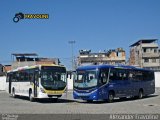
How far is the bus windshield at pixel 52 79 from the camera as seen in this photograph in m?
26.8

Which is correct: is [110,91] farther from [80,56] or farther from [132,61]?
[80,56]

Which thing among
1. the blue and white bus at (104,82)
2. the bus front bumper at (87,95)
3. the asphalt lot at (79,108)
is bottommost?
the asphalt lot at (79,108)

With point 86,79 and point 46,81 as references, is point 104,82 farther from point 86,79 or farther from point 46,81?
point 46,81

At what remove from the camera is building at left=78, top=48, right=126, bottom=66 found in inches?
4803

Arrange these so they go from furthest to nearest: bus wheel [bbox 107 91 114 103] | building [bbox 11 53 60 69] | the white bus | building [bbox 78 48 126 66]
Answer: building [bbox 78 48 126 66]
building [bbox 11 53 60 69]
bus wheel [bbox 107 91 114 103]
the white bus

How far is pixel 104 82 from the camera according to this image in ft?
88.5

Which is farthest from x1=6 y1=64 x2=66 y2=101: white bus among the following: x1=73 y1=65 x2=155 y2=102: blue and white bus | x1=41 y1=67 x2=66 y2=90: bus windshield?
x1=73 y1=65 x2=155 y2=102: blue and white bus

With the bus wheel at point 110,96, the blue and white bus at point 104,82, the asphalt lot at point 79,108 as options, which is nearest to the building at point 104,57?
the blue and white bus at point 104,82

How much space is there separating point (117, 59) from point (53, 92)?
10005cm

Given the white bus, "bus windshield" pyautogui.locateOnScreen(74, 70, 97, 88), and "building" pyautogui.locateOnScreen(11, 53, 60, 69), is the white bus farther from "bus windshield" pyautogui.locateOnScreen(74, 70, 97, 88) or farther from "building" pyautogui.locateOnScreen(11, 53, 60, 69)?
"building" pyautogui.locateOnScreen(11, 53, 60, 69)

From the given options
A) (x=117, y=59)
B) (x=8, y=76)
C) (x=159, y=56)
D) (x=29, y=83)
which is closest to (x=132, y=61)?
(x=117, y=59)

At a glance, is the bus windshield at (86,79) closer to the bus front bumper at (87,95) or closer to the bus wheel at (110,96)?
the bus front bumper at (87,95)

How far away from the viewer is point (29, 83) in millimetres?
29500

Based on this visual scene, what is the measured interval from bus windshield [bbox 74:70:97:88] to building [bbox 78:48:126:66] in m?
92.8
